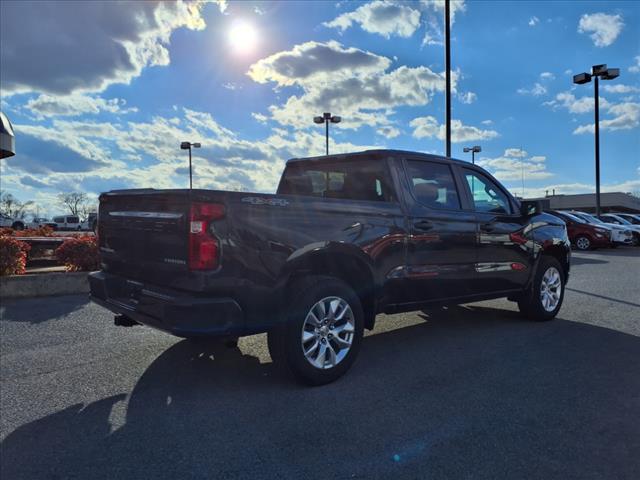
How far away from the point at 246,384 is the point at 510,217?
147 inches

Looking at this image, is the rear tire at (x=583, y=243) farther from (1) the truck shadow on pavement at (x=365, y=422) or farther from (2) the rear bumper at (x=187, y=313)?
(2) the rear bumper at (x=187, y=313)

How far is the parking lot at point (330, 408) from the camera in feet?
9.10

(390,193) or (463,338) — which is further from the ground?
(390,193)

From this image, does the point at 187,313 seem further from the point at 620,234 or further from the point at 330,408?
the point at 620,234

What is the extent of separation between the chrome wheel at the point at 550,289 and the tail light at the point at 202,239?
182 inches

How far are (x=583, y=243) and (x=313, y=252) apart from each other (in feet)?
64.1

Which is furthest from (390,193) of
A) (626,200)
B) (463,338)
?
(626,200)

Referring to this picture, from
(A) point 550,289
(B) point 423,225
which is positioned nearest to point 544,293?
(A) point 550,289

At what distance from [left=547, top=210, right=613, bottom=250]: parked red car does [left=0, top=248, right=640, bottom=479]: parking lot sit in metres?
15.7

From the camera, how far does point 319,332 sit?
3902mm

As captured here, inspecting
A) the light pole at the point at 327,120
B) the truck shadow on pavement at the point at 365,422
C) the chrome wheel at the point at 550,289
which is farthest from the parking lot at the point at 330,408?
the light pole at the point at 327,120

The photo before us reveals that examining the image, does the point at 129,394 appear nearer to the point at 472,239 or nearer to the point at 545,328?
the point at 472,239

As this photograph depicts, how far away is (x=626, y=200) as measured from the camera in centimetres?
7331

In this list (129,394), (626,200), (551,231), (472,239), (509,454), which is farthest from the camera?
(626,200)
